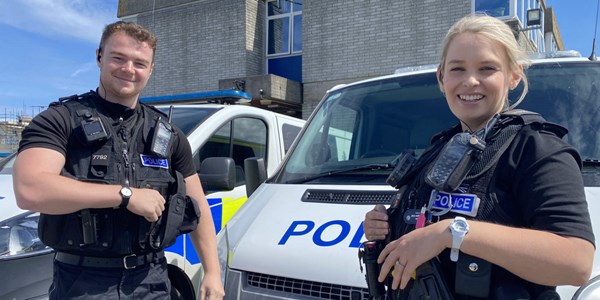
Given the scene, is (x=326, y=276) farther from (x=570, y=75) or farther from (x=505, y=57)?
(x=570, y=75)

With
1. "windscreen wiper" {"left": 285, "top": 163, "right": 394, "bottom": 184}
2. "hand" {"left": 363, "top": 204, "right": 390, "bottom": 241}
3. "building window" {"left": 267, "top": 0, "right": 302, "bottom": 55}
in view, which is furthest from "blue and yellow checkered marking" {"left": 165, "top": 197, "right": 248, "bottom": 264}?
"building window" {"left": 267, "top": 0, "right": 302, "bottom": 55}

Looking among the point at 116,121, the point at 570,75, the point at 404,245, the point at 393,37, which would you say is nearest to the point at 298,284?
the point at 404,245

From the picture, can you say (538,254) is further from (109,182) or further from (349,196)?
(109,182)

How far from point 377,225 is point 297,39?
12.7 meters

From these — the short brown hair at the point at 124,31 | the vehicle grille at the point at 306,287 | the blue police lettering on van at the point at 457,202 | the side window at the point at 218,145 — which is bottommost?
the vehicle grille at the point at 306,287

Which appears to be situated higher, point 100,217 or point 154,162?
point 154,162

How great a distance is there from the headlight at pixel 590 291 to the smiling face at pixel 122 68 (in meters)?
1.77

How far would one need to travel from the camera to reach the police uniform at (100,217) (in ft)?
6.03

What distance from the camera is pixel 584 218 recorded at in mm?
1161

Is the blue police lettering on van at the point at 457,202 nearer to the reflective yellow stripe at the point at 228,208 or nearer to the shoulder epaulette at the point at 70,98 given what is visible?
the shoulder epaulette at the point at 70,98

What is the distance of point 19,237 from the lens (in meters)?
2.59

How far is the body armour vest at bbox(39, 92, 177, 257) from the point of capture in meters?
1.84

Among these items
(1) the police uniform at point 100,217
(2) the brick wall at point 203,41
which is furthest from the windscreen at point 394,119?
(2) the brick wall at point 203,41

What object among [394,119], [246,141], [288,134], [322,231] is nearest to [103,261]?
[322,231]
